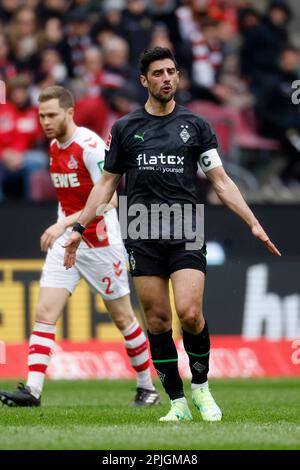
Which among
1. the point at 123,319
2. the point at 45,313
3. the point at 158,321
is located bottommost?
the point at 123,319

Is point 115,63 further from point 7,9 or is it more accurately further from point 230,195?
point 230,195

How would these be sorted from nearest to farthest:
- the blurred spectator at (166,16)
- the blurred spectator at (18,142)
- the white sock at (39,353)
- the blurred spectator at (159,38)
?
the white sock at (39,353) < the blurred spectator at (18,142) < the blurred spectator at (159,38) < the blurred spectator at (166,16)

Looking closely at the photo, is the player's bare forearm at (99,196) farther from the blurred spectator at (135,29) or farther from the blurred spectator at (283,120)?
the blurred spectator at (135,29)

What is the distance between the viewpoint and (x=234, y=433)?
8180 millimetres

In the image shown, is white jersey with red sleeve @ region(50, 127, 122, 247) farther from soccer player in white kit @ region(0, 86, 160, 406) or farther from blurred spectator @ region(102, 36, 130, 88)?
blurred spectator @ region(102, 36, 130, 88)

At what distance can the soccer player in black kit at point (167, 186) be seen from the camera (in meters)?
9.02

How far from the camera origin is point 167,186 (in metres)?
9.07

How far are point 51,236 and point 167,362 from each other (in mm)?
1713

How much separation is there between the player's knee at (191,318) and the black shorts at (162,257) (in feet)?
1.01

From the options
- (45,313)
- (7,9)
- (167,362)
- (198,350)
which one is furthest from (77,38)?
(198,350)

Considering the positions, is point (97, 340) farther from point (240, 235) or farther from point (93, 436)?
point (93, 436)

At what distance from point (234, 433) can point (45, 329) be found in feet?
10.9

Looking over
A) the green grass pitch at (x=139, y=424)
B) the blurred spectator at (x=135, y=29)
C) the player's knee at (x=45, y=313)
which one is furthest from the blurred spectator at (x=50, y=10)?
the player's knee at (x=45, y=313)

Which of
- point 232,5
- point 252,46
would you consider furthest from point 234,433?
point 232,5
